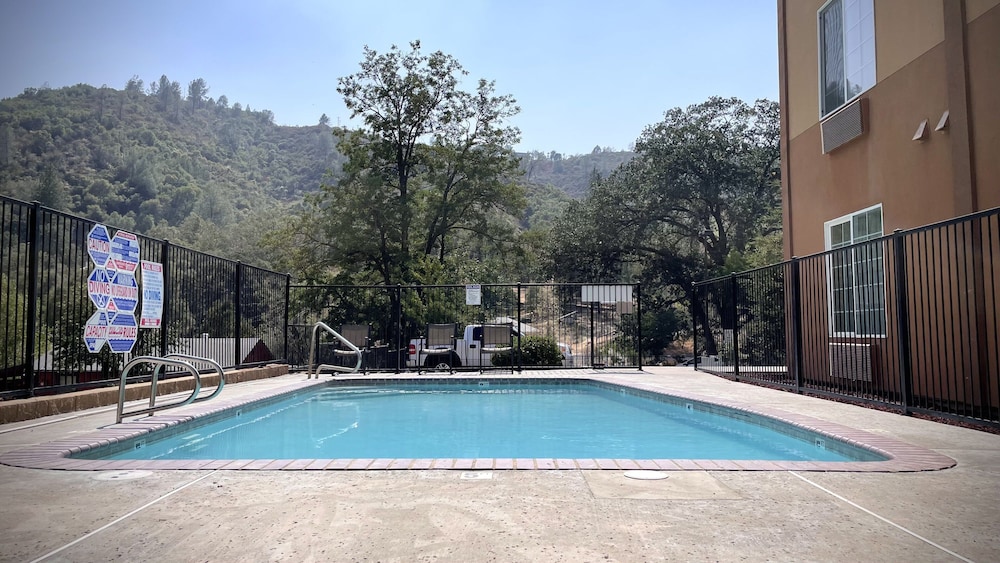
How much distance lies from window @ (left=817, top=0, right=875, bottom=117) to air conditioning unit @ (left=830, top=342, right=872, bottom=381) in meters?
3.25

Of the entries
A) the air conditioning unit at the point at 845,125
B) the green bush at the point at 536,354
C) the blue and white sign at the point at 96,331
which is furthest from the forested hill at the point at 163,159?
the blue and white sign at the point at 96,331

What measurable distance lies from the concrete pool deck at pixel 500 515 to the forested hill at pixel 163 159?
30535 mm

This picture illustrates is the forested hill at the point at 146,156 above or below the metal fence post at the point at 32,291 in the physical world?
above

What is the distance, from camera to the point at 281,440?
19.2ft

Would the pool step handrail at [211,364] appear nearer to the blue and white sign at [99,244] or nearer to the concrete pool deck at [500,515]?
the blue and white sign at [99,244]

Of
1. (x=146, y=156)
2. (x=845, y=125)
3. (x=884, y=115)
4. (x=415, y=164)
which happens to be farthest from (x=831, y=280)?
(x=146, y=156)

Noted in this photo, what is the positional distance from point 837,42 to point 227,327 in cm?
995

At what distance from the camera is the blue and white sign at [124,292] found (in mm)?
6781

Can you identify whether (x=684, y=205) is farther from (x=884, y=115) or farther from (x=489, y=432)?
(x=489, y=432)

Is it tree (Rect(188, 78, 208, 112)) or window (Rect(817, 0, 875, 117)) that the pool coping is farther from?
tree (Rect(188, 78, 208, 112))

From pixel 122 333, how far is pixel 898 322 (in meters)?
8.00

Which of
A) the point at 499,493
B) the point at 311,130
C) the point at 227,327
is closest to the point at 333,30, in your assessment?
the point at 227,327

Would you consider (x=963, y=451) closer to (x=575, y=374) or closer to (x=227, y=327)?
(x=575, y=374)

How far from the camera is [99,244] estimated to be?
6535 millimetres
